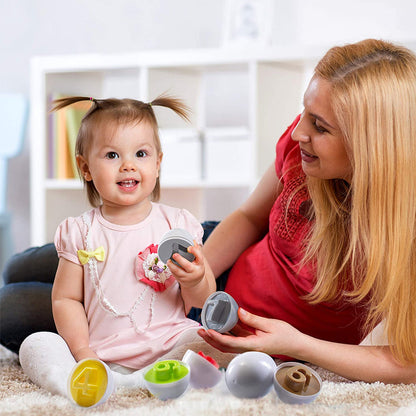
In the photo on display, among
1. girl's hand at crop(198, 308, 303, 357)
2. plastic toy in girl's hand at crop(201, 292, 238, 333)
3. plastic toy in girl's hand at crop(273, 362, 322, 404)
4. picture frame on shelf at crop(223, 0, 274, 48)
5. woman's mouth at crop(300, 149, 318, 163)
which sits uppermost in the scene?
picture frame on shelf at crop(223, 0, 274, 48)

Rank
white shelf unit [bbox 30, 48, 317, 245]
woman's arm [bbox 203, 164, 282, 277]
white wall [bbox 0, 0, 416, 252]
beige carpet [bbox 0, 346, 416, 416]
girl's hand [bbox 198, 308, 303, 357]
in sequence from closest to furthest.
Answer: beige carpet [bbox 0, 346, 416, 416], girl's hand [bbox 198, 308, 303, 357], woman's arm [bbox 203, 164, 282, 277], white shelf unit [bbox 30, 48, 317, 245], white wall [bbox 0, 0, 416, 252]

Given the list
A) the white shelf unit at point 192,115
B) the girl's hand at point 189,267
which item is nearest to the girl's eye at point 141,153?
the girl's hand at point 189,267

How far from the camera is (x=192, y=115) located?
9.05ft

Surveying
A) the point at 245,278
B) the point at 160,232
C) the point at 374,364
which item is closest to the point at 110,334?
the point at 160,232

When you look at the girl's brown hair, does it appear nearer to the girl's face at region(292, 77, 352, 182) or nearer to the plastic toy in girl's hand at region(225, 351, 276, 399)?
the girl's face at region(292, 77, 352, 182)

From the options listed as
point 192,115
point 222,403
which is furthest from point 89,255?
point 192,115

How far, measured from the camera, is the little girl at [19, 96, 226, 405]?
113 cm

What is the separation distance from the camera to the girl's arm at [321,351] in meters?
1.01

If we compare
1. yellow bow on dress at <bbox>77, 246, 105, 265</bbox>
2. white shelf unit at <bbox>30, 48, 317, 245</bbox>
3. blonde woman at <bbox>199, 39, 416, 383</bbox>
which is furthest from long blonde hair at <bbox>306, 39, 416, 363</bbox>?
white shelf unit at <bbox>30, 48, 317, 245</bbox>

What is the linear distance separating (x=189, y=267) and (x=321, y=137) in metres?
0.31

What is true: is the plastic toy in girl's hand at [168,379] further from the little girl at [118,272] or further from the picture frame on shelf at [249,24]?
the picture frame on shelf at [249,24]

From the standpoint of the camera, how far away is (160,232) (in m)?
1.19

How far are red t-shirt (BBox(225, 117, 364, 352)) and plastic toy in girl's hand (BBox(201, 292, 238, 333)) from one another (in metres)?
0.22

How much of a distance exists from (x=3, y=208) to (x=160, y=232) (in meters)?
2.12
